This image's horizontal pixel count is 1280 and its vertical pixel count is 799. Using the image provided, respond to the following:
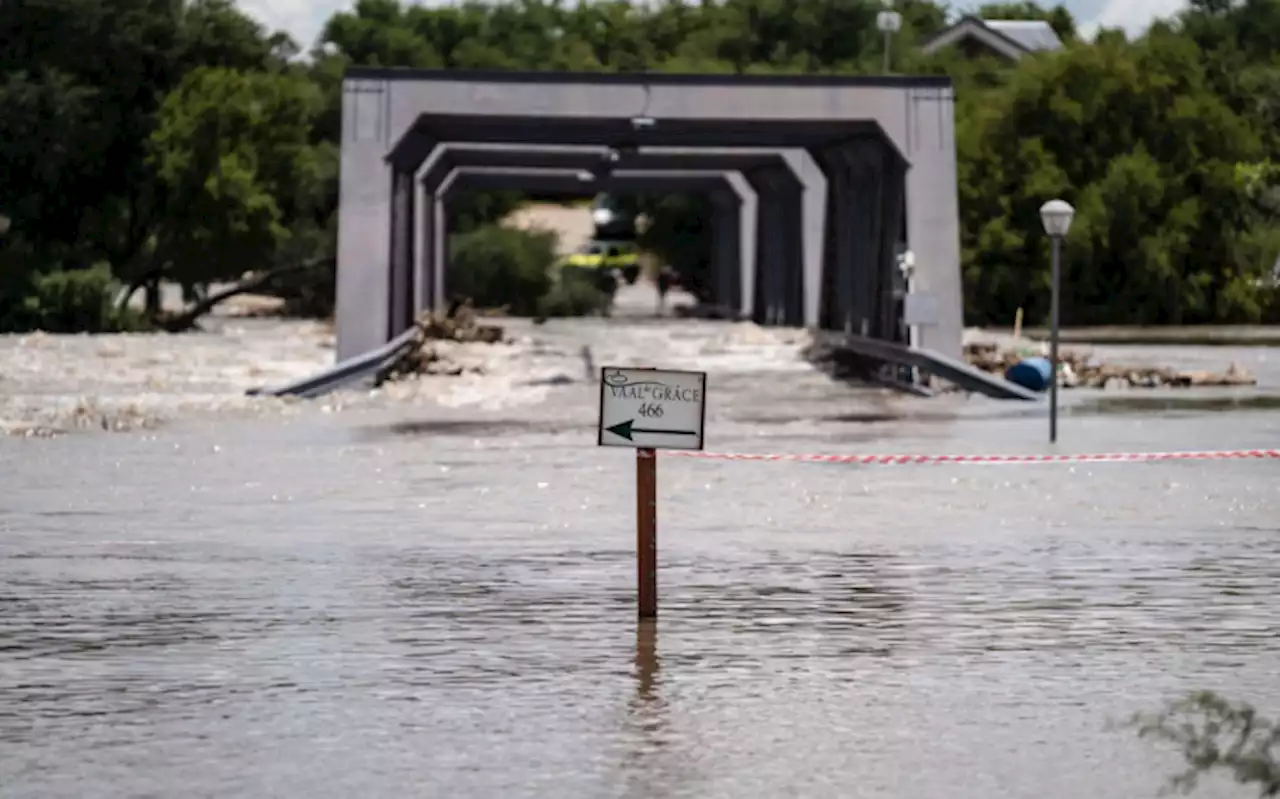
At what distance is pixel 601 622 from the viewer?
14.4m

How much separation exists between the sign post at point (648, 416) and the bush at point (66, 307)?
57054 mm

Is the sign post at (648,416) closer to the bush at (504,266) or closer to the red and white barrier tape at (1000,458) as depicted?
the red and white barrier tape at (1000,458)

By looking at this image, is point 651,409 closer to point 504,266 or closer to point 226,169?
point 226,169

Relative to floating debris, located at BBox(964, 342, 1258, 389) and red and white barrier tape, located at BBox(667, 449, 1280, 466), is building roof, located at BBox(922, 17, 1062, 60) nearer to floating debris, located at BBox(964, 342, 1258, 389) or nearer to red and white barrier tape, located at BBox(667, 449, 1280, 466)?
floating debris, located at BBox(964, 342, 1258, 389)

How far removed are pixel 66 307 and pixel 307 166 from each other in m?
10.5

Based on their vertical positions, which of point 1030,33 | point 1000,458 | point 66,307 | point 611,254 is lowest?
point 1000,458

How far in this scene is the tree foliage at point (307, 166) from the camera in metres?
73.7

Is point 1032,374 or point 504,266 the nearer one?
point 1032,374

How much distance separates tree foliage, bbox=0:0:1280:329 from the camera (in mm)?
73688

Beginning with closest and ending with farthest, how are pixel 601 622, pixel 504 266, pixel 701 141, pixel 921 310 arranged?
1. pixel 601 622
2. pixel 921 310
3. pixel 701 141
4. pixel 504 266

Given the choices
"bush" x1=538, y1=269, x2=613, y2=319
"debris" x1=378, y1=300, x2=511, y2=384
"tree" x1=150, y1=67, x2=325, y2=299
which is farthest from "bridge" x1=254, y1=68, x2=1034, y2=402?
"bush" x1=538, y1=269, x2=613, y2=319

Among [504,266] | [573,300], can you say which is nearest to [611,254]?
[504,266]

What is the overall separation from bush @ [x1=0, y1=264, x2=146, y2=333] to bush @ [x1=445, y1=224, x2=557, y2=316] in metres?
22.7

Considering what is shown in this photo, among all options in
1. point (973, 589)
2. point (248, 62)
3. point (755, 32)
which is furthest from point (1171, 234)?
point (973, 589)
